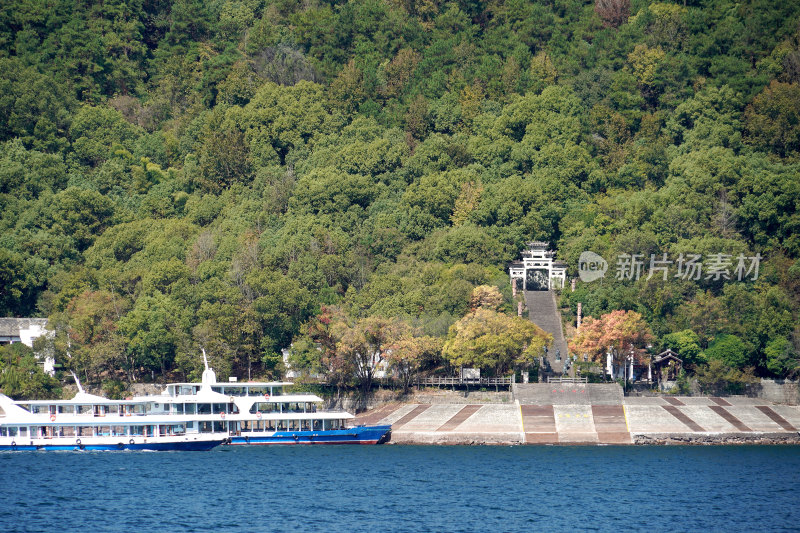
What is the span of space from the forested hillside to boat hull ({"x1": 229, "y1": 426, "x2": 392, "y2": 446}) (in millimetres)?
11285

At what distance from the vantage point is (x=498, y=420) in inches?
4486

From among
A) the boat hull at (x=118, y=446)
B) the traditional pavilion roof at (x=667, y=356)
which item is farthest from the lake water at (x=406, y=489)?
the traditional pavilion roof at (x=667, y=356)

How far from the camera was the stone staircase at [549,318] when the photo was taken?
12988cm

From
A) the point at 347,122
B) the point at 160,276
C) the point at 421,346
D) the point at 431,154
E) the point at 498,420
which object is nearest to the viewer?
the point at 498,420

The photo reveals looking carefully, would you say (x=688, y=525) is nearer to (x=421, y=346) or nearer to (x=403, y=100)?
(x=421, y=346)

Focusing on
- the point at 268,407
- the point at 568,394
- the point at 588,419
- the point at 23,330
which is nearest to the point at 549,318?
the point at 568,394

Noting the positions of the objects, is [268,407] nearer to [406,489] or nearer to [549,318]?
[406,489]

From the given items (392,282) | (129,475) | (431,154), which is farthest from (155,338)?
(431,154)

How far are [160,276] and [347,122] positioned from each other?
44726mm

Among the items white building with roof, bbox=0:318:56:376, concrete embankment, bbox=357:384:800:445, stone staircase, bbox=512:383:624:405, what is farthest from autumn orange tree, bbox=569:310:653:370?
white building with roof, bbox=0:318:56:376

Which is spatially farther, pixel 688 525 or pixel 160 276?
pixel 160 276

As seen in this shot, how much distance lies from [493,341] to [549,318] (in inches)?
745

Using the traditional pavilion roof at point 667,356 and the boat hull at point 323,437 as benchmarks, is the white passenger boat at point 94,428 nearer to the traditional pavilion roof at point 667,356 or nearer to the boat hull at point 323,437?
the boat hull at point 323,437

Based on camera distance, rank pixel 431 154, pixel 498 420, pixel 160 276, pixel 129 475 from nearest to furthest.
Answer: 1. pixel 129 475
2. pixel 498 420
3. pixel 160 276
4. pixel 431 154
